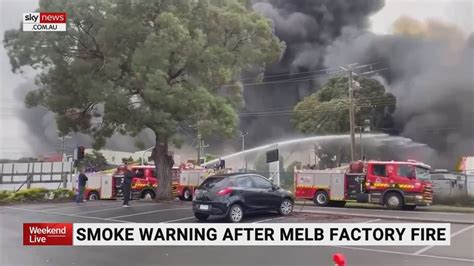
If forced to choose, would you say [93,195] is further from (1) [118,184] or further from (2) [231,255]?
(2) [231,255]

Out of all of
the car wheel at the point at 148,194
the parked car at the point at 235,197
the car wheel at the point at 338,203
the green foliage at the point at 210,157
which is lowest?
the car wheel at the point at 338,203

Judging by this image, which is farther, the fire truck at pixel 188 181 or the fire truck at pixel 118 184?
the fire truck at pixel 118 184

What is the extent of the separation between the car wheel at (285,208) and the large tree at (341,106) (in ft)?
44.9

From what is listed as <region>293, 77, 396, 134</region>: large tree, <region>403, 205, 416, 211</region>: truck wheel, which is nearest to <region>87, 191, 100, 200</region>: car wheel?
<region>293, 77, 396, 134</region>: large tree

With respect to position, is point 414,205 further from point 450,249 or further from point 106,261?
point 106,261

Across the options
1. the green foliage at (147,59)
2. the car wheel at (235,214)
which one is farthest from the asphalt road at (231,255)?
the green foliage at (147,59)

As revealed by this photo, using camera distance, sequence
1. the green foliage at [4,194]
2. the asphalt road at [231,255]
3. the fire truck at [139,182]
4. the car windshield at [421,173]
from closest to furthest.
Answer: the asphalt road at [231,255], the car windshield at [421,173], the green foliage at [4,194], the fire truck at [139,182]

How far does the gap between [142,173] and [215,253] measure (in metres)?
14.4

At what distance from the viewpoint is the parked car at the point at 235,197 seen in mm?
11172

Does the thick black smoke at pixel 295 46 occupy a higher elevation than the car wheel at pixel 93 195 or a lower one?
higher

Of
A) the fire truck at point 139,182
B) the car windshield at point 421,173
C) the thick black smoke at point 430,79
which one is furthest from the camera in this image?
the fire truck at point 139,182

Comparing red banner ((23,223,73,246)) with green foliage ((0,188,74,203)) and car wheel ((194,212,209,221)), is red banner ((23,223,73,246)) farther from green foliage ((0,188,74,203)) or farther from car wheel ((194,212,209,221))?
green foliage ((0,188,74,203))

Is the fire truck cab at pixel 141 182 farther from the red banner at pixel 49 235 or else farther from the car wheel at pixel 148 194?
the red banner at pixel 49 235

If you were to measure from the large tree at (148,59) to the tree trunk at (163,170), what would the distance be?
2671 millimetres
